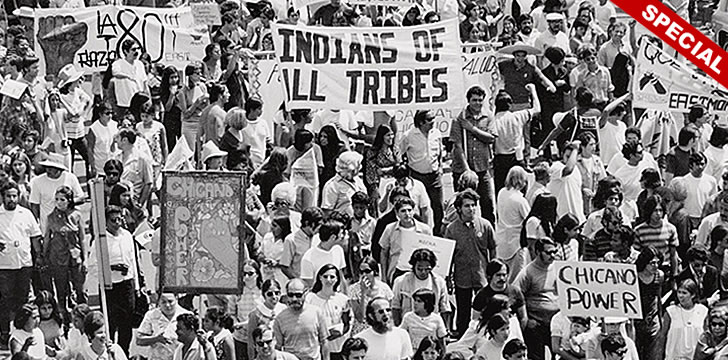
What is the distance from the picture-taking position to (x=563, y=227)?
67.6 ft

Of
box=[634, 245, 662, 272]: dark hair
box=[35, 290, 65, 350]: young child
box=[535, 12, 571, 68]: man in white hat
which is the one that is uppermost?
box=[535, 12, 571, 68]: man in white hat

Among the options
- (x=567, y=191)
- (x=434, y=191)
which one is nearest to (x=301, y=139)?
(x=434, y=191)

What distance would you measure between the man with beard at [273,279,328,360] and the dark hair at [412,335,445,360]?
0.78 meters

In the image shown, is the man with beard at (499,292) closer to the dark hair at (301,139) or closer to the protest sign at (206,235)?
the protest sign at (206,235)

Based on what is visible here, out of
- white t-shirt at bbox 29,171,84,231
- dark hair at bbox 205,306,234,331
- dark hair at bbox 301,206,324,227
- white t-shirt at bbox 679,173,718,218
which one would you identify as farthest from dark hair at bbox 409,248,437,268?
white t-shirt at bbox 29,171,84,231

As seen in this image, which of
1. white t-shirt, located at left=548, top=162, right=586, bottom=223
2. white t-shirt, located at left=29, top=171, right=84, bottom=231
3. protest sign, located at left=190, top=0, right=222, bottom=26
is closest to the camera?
white t-shirt, located at left=29, top=171, right=84, bottom=231

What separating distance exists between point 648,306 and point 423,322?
197 cm

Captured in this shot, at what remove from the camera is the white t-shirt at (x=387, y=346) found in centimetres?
1861

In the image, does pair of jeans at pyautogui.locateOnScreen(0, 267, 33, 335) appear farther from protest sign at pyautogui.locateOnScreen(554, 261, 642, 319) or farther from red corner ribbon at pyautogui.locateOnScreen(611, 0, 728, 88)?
red corner ribbon at pyautogui.locateOnScreen(611, 0, 728, 88)

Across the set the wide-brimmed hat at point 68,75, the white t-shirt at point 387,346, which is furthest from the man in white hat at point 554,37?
the white t-shirt at point 387,346

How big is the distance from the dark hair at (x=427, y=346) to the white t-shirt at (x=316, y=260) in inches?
45.9

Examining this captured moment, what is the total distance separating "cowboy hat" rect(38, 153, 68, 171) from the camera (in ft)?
73.8

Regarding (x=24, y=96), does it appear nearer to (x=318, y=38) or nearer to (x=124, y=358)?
(x=318, y=38)

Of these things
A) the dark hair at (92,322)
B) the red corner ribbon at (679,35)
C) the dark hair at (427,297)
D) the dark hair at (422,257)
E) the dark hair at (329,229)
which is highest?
the red corner ribbon at (679,35)
